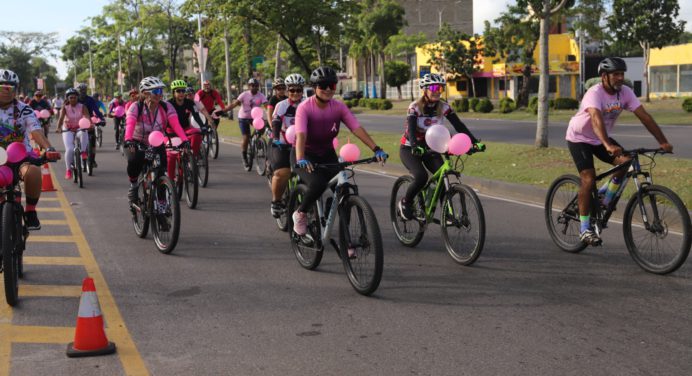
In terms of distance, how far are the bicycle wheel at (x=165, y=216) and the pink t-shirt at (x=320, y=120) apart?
5.55 ft

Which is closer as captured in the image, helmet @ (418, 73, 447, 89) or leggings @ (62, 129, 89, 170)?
helmet @ (418, 73, 447, 89)

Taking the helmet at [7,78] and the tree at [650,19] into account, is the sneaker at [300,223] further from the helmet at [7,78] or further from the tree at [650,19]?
the tree at [650,19]

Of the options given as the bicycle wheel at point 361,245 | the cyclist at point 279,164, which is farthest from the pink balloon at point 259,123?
the bicycle wheel at point 361,245

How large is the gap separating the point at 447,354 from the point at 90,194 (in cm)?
1006

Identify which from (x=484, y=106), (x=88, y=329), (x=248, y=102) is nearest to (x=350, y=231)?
(x=88, y=329)

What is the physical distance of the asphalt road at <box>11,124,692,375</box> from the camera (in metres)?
4.90

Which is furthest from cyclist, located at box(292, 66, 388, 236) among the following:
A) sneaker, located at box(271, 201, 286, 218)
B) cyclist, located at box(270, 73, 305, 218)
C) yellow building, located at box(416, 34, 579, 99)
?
yellow building, located at box(416, 34, 579, 99)

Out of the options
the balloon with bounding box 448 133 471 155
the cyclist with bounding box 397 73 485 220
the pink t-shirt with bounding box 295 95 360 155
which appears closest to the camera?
the pink t-shirt with bounding box 295 95 360 155

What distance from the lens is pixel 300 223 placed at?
741 cm

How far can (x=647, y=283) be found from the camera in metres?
6.78

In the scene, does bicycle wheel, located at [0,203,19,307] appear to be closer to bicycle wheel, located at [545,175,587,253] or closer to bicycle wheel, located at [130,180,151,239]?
bicycle wheel, located at [130,180,151,239]

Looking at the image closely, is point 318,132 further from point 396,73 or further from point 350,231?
point 396,73

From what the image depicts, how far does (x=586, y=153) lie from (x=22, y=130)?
5.10 metres

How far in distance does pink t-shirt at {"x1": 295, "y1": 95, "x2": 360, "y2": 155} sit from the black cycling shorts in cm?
207
